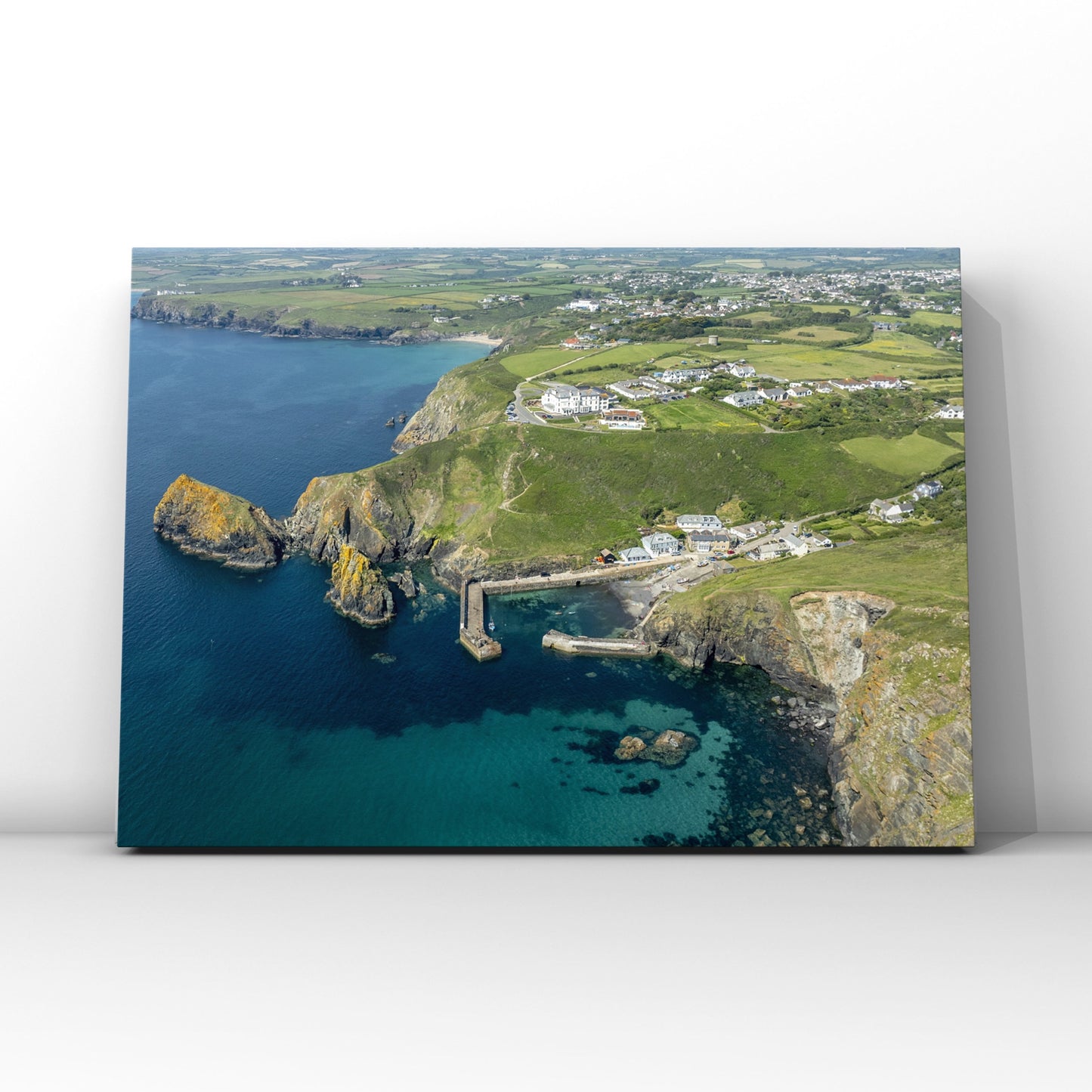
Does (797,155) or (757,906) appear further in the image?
(797,155)

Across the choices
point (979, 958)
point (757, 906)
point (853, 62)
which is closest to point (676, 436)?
point (853, 62)

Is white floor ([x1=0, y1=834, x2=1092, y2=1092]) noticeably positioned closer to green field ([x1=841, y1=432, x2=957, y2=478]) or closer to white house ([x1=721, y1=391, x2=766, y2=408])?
green field ([x1=841, y1=432, x2=957, y2=478])

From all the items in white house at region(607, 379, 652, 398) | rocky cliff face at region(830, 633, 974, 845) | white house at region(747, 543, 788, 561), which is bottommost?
rocky cliff face at region(830, 633, 974, 845)

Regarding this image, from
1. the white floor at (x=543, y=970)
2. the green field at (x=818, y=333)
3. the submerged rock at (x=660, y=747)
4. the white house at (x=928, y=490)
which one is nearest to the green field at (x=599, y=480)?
the white house at (x=928, y=490)

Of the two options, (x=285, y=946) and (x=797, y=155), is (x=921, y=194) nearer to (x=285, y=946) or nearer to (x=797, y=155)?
(x=797, y=155)

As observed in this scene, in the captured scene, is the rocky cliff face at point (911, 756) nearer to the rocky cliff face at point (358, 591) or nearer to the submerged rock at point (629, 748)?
the submerged rock at point (629, 748)

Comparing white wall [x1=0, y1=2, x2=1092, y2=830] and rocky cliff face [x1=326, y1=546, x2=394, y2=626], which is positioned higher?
white wall [x1=0, y1=2, x2=1092, y2=830]

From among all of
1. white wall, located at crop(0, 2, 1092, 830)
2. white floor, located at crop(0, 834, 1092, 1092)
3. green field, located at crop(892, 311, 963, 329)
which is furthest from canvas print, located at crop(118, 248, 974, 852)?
white floor, located at crop(0, 834, 1092, 1092)

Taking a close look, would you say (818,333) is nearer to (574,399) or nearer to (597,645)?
(574,399)
